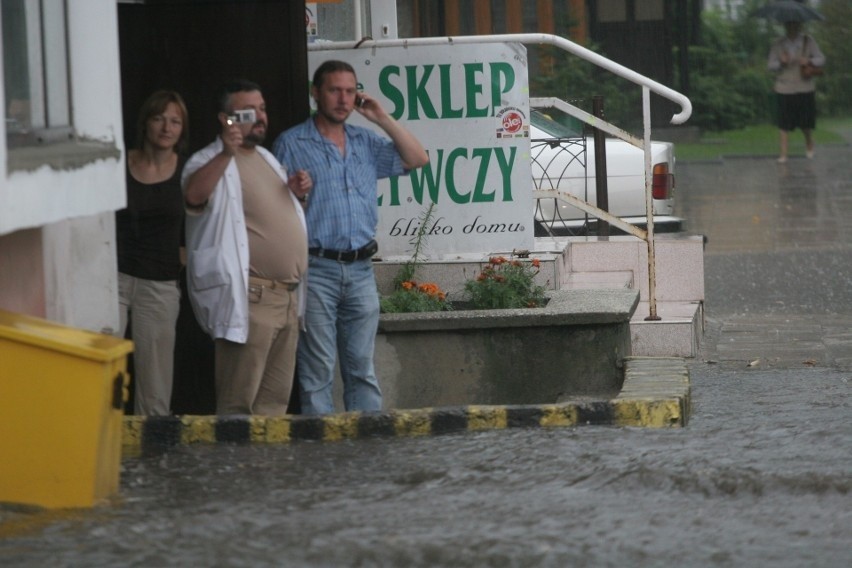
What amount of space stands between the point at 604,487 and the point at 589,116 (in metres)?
4.03

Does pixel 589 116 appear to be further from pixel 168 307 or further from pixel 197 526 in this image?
pixel 197 526

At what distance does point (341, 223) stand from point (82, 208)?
142 centimetres

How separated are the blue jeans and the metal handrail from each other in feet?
6.15

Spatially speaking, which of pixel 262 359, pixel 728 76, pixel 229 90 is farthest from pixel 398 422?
pixel 728 76

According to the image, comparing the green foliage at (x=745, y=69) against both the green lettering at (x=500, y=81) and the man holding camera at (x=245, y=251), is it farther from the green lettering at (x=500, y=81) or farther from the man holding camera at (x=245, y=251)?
the man holding camera at (x=245, y=251)

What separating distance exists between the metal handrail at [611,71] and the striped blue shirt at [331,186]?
1.55 m

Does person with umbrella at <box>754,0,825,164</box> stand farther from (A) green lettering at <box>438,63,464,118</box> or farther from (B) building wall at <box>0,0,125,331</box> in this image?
(B) building wall at <box>0,0,125,331</box>

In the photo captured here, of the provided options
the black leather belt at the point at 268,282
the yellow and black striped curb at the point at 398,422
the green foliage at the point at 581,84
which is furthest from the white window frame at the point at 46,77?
the green foliage at the point at 581,84

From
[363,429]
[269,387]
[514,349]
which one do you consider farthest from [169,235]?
[514,349]

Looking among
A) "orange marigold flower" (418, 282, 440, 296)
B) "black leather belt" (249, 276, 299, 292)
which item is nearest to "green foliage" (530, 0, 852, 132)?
"orange marigold flower" (418, 282, 440, 296)

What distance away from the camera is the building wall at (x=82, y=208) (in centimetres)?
625

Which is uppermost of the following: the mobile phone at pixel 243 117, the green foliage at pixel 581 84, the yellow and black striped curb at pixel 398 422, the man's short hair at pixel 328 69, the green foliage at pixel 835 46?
the green foliage at pixel 835 46

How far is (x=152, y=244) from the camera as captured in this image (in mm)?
7258

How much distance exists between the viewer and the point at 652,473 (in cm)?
609
